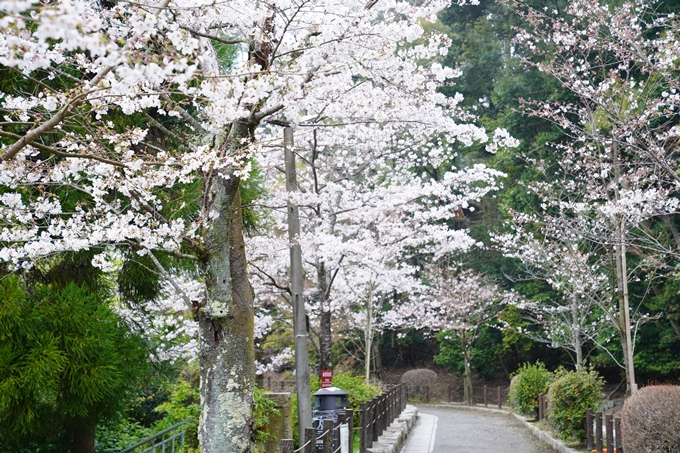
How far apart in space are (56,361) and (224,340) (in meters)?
2.46

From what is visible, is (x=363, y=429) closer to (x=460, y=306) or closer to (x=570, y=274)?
(x=570, y=274)

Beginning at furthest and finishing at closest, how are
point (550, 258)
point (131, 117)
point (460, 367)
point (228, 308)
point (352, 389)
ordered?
point (460, 367) → point (550, 258) → point (352, 389) → point (131, 117) → point (228, 308)

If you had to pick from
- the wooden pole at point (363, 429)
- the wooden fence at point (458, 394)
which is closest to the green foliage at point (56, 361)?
the wooden pole at point (363, 429)

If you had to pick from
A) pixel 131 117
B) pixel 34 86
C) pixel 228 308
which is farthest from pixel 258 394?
pixel 34 86

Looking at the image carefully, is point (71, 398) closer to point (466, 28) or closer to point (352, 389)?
point (352, 389)

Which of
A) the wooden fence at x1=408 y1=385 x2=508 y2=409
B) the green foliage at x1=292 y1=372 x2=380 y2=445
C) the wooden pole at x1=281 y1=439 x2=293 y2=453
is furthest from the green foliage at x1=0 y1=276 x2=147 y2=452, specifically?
the wooden fence at x1=408 y1=385 x2=508 y2=409

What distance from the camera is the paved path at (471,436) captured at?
1323 centimetres

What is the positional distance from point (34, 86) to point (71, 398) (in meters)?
4.28

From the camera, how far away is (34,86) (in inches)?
350

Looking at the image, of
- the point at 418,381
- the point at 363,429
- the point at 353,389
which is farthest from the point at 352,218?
the point at 418,381

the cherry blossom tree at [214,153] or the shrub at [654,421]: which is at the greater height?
the cherry blossom tree at [214,153]

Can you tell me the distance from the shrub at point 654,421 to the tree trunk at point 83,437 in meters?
7.46

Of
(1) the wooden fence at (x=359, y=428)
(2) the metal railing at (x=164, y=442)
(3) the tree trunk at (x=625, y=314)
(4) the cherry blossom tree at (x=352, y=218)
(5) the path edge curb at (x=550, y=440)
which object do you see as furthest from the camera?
(4) the cherry blossom tree at (x=352, y=218)

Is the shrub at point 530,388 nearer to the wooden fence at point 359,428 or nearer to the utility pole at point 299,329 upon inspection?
the wooden fence at point 359,428
